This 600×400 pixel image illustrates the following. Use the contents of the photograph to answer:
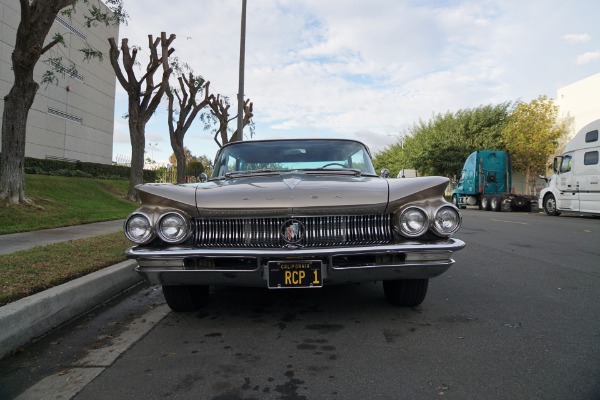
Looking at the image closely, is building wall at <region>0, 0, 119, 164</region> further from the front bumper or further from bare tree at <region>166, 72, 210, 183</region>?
the front bumper

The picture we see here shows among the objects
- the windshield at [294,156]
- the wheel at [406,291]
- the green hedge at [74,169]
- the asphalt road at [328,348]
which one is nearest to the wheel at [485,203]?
the green hedge at [74,169]

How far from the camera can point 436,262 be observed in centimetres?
305

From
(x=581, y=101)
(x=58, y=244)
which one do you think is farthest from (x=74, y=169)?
(x=581, y=101)

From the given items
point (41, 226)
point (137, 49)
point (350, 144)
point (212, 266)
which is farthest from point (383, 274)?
point (137, 49)

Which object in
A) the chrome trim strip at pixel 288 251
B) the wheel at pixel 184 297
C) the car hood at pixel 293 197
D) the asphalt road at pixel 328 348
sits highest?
the car hood at pixel 293 197

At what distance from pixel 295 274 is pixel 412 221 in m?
→ 0.92

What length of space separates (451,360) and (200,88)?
2167 cm

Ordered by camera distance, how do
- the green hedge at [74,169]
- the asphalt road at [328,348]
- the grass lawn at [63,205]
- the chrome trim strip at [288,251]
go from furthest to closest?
1. the green hedge at [74,169]
2. the grass lawn at [63,205]
3. the chrome trim strip at [288,251]
4. the asphalt road at [328,348]

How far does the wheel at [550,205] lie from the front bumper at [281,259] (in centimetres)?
1707

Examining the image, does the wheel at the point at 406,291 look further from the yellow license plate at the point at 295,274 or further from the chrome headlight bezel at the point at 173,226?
the chrome headlight bezel at the point at 173,226

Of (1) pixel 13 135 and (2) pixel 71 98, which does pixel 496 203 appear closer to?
(1) pixel 13 135

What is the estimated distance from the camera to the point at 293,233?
3.03 m

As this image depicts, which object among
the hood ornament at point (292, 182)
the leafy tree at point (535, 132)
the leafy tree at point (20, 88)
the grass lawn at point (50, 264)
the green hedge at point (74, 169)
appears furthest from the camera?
the leafy tree at point (535, 132)

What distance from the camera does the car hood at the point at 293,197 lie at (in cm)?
304
